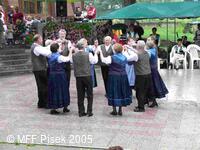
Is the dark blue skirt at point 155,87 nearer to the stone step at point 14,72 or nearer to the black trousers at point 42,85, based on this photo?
the black trousers at point 42,85

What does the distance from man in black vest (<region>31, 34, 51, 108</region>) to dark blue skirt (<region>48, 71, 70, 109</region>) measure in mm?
509

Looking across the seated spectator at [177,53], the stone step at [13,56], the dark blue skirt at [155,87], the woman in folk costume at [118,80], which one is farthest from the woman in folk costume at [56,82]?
the seated spectator at [177,53]

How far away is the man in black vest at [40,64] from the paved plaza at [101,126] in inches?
13.3

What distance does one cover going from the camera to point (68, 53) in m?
9.79

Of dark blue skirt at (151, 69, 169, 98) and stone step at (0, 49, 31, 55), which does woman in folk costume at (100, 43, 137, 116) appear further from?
stone step at (0, 49, 31, 55)

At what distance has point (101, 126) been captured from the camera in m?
8.66

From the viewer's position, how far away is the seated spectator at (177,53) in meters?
16.4

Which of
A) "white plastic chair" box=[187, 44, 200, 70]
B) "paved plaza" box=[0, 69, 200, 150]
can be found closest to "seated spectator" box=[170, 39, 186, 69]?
"white plastic chair" box=[187, 44, 200, 70]

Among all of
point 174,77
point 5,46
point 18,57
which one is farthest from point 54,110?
point 5,46

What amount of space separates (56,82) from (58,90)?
171 mm

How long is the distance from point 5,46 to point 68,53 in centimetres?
811

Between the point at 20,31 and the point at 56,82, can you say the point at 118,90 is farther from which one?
the point at 20,31

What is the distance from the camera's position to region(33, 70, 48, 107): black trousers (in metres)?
10.0

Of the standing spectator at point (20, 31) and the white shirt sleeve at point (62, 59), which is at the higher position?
the standing spectator at point (20, 31)
